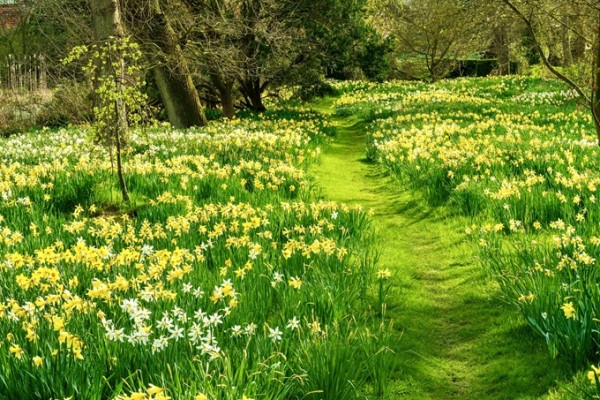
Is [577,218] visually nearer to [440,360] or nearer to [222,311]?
[440,360]

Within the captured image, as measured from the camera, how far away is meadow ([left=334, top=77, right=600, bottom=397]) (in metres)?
3.46

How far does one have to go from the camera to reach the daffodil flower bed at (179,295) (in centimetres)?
267

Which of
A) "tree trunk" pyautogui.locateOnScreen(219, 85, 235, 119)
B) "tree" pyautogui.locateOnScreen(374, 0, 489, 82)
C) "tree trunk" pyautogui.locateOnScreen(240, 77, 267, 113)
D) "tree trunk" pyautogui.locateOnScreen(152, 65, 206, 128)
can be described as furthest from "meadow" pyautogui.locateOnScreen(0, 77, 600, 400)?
"tree" pyautogui.locateOnScreen(374, 0, 489, 82)

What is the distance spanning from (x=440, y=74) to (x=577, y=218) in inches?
1436

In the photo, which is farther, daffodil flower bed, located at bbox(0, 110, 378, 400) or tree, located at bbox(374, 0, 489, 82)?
tree, located at bbox(374, 0, 489, 82)

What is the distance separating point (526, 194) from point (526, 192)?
12 centimetres

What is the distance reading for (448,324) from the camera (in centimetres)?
437

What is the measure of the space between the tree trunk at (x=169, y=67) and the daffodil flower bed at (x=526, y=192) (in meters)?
4.61

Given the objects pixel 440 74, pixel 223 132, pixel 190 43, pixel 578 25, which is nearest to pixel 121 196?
pixel 223 132

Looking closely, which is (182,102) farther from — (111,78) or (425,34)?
(425,34)

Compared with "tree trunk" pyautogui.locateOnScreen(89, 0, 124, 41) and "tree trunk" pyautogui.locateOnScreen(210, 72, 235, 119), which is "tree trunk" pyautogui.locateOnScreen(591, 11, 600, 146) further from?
"tree trunk" pyautogui.locateOnScreen(210, 72, 235, 119)

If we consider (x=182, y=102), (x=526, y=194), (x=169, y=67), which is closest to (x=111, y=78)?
(x=526, y=194)

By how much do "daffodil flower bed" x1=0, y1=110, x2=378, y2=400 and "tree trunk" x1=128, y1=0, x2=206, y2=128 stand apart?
5.79 meters

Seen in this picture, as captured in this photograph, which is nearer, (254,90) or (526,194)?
(526,194)
